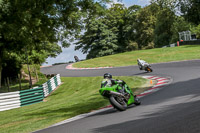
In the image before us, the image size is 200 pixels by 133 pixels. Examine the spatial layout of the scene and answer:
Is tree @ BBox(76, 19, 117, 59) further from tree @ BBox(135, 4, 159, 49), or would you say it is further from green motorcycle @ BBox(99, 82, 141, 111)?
green motorcycle @ BBox(99, 82, 141, 111)

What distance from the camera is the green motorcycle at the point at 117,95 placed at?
399 inches

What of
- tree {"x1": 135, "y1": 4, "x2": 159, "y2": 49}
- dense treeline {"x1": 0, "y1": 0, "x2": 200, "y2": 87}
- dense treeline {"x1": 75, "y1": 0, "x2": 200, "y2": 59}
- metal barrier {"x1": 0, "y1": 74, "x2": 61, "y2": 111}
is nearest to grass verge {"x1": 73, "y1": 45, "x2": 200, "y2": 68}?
dense treeline {"x1": 0, "y1": 0, "x2": 200, "y2": 87}

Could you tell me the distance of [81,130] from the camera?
800 centimetres

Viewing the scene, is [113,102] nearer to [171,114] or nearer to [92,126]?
[92,126]

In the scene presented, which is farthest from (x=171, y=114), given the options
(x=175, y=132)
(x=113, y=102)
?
(x=113, y=102)

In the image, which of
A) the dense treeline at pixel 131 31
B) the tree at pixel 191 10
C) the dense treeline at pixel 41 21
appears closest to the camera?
the tree at pixel 191 10

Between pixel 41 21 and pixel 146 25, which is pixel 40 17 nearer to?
pixel 41 21

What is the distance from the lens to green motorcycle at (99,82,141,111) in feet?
33.3

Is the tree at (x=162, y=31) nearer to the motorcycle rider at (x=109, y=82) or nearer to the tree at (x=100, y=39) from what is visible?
the tree at (x=100, y=39)

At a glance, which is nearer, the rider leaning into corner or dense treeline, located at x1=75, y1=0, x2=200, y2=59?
the rider leaning into corner

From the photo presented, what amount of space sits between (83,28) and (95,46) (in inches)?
1961

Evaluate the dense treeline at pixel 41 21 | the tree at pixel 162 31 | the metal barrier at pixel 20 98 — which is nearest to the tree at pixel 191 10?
the dense treeline at pixel 41 21

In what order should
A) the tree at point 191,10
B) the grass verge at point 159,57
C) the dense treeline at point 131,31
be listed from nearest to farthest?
the tree at point 191,10 → the grass verge at point 159,57 → the dense treeline at point 131,31

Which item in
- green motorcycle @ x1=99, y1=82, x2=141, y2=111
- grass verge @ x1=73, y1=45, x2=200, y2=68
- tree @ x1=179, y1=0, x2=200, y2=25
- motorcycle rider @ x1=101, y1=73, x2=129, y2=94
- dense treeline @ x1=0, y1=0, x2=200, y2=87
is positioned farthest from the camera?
grass verge @ x1=73, y1=45, x2=200, y2=68
